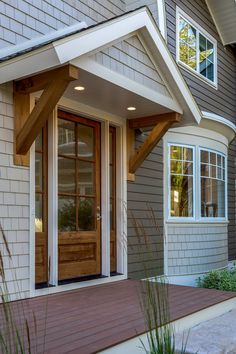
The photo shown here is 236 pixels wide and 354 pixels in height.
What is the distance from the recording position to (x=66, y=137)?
17.7 ft

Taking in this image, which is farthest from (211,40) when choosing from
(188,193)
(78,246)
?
(78,246)

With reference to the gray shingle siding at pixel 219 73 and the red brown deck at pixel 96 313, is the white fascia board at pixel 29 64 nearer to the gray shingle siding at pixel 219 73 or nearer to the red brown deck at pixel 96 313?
the red brown deck at pixel 96 313

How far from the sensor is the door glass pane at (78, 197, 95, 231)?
556 cm

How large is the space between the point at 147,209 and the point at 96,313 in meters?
3.00

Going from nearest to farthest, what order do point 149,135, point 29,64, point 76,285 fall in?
point 29,64 < point 76,285 < point 149,135

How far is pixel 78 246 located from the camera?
18.0 ft

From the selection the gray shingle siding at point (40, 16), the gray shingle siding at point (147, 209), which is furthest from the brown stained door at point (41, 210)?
the gray shingle siding at point (147, 209)

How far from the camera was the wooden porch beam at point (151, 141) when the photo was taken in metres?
5.92

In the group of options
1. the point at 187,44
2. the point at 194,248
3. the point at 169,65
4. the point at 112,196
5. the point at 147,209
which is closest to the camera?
the point at 169,65

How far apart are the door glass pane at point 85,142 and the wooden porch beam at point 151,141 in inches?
29.3

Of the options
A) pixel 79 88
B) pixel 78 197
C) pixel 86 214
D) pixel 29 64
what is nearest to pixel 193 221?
pixel 86 214

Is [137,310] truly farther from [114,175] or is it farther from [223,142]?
[223,142]

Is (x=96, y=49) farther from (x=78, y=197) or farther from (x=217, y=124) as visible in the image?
(x=217, y=124)

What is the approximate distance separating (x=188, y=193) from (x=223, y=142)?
5.52ft
